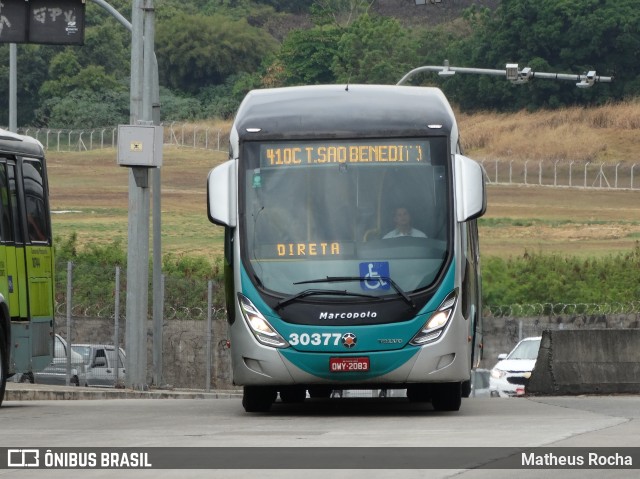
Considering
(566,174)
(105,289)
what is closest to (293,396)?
(105,289)

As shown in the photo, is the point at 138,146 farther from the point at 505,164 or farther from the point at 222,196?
the point at 505,164

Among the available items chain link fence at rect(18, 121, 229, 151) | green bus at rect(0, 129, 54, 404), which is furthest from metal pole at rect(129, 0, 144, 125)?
chain link fence at rect(18, 121, 229, 151)

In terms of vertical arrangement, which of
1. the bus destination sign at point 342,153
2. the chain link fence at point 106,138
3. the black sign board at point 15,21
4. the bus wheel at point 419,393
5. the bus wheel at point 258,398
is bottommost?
the chain link fence at point 106,138

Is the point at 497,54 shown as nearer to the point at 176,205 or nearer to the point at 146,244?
the point at 176,205

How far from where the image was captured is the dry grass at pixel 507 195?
7400cm

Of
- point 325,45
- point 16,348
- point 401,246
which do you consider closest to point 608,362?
point 401,246

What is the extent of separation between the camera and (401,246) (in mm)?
17094

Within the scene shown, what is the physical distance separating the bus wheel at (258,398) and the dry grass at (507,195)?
46502 millimetres

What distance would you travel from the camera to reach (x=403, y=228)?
1717 centimetres

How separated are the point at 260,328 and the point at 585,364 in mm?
6655

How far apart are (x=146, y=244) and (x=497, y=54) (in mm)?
102119

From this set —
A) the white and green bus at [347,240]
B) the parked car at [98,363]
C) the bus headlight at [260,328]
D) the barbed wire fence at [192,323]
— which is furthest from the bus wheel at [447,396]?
the parked car at [98,363]

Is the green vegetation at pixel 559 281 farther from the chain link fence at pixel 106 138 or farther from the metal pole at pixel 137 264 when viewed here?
the chain link fence at pixel 106 138

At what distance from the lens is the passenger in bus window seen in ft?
56.2
